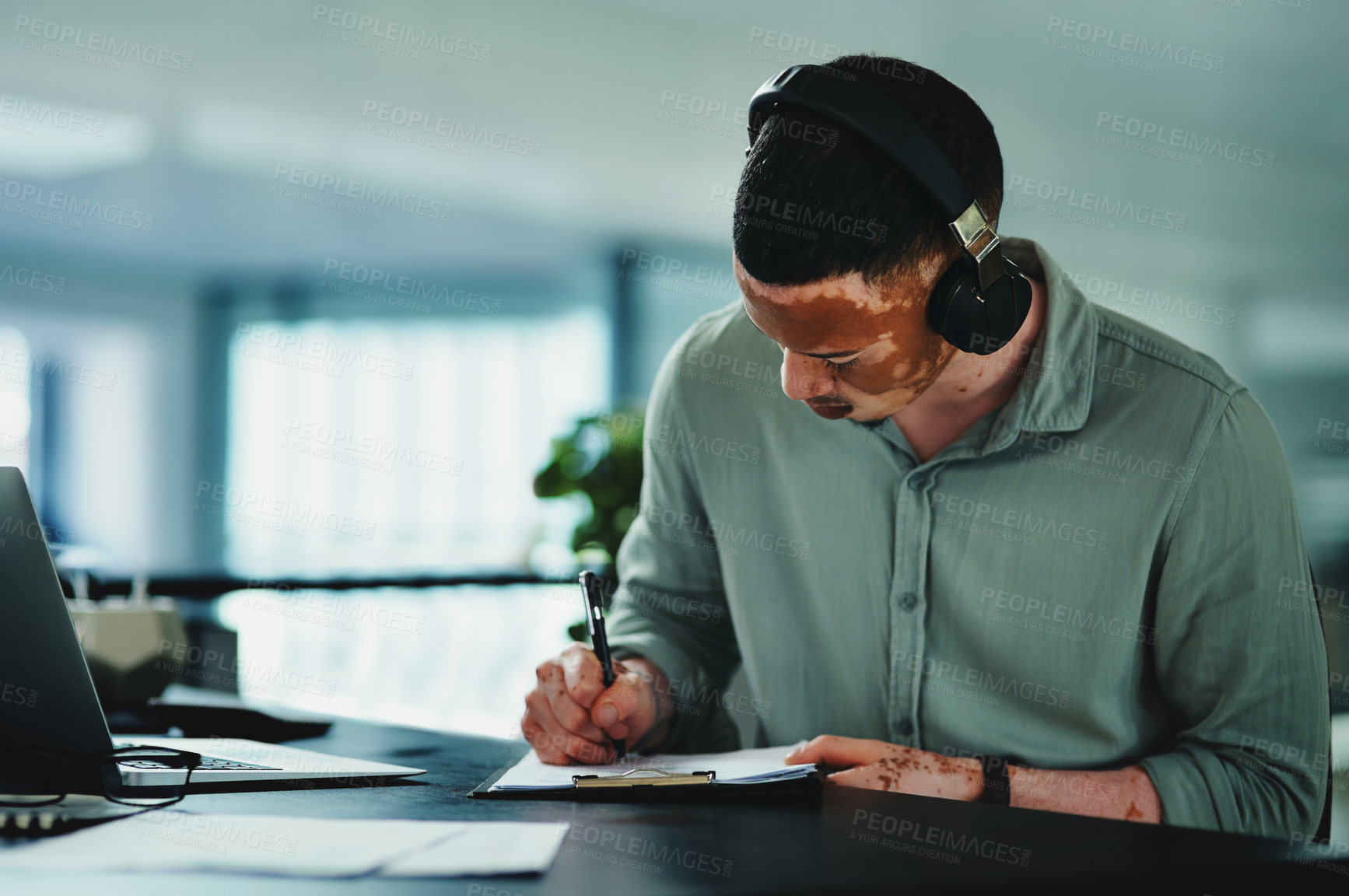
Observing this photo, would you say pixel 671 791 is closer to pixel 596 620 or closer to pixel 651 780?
pixel 651 780

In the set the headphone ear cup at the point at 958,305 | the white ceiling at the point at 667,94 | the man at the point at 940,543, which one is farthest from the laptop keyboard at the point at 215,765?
the white ceiling at the point at 667,94

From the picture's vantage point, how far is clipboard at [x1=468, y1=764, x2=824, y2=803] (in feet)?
2.54

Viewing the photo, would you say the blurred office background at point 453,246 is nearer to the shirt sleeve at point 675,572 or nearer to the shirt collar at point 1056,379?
the shirt sleeve at point 675,572

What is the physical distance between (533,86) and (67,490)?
358 cm

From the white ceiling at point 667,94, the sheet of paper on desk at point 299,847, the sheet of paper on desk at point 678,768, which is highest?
the white ceiling at point 667,94

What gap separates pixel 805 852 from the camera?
613 mm

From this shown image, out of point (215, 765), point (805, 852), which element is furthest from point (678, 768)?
point (215, 765)

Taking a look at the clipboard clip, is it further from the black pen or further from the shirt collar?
the shirt collar

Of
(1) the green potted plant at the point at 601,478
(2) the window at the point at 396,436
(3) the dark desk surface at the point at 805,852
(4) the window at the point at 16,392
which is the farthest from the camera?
(2) the window at the point at 396,436

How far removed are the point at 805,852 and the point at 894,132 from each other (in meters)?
0.58

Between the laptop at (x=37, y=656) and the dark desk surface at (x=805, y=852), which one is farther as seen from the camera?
the laptop at (x=37, y=656)

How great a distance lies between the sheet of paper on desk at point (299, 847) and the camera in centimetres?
58

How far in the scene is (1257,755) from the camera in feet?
3.10

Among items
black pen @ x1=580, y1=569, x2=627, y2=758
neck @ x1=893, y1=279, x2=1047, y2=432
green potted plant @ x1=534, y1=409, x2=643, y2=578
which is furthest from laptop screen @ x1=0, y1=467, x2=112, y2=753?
green potted plant @ x1=534, y1=409, x2=643, y2=578
